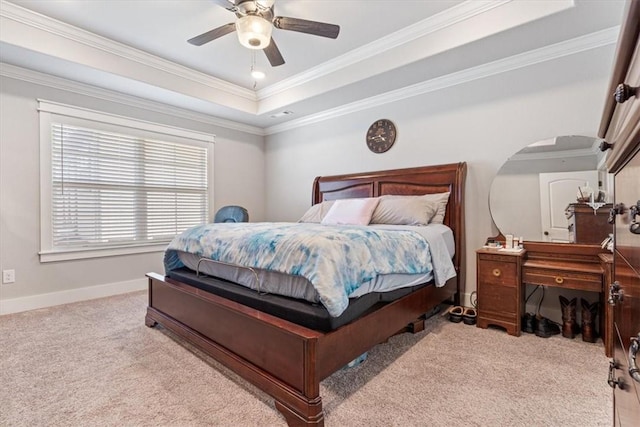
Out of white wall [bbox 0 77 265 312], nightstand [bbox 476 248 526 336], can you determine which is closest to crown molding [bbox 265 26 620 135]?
nightstand [bbox 476 248 526 336]

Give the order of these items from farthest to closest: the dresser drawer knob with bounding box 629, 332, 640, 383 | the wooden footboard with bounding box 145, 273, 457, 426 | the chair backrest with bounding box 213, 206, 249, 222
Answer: the chair backrest with bounding box 213, 206, 249, 222 → the wooden footboard with bounding box 145, 273, 457, 426 → the dresser drawer knob with bounding box 629, 332, 640, 383

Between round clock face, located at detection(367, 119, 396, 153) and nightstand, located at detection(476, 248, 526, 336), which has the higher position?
round clock face, located at detection(367, 119, 396, 153)

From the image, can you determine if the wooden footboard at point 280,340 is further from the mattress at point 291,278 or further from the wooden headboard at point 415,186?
the wooden headboard at point 415,186

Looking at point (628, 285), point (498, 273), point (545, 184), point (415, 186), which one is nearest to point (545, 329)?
point (498, 273)

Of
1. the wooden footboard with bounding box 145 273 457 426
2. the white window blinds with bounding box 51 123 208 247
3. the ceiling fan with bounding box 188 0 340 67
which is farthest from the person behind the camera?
the white window blinds with bounding box 51 123 208 247

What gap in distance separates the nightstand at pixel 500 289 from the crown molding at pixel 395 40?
2012 mm

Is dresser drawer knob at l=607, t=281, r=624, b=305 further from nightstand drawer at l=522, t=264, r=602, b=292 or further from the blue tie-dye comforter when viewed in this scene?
nightstand drawer at l=522, t=264, r=602, b=292

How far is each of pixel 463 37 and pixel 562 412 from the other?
2749 millimetres

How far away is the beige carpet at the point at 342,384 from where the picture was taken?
1.50 meters

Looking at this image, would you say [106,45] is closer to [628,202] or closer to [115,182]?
[115,182]

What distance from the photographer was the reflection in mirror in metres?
2.55

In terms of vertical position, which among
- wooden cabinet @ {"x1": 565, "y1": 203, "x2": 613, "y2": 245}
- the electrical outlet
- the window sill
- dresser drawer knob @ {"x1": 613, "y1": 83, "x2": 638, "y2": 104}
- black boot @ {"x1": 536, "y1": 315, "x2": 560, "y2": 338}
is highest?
dresser drawer knob @ {"x1": 613, "y1": 83, "x2": 638, "y2": 104}

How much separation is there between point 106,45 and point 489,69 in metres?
3.82

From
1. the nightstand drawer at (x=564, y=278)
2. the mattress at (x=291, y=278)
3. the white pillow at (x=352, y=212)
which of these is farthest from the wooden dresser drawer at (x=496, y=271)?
the white pillow at (x=352, y=212)
